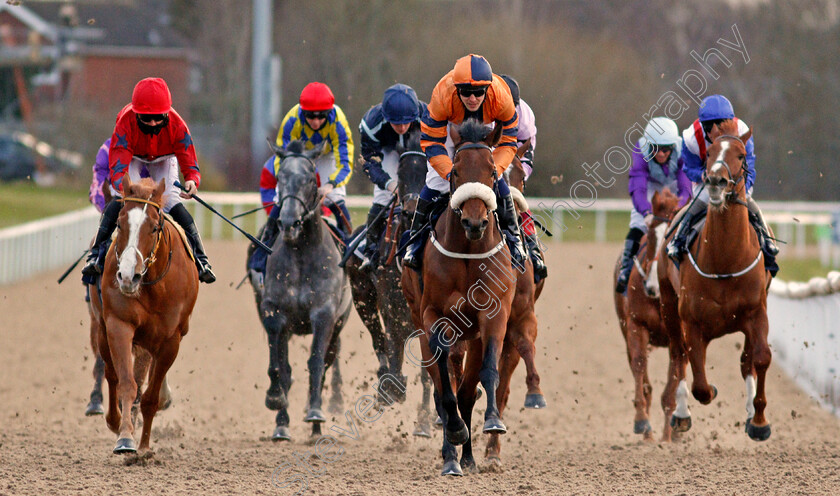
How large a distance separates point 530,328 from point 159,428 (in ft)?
9.24

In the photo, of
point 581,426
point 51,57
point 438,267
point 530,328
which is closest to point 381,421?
point 581,426

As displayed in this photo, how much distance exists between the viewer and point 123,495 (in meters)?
5.55

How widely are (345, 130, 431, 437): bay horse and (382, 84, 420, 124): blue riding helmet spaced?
0.12 m

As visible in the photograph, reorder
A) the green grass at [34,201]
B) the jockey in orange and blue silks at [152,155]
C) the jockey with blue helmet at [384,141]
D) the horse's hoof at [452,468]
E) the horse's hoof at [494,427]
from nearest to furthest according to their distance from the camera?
the horse's hoof at [494,427] < the horse's hoof at [452,468] < the jockey in orange and blue silks at [152,155] < the jockey with blue helmet at [384,141] < the green grass at [34,201]

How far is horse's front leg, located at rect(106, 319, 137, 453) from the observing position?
19.7 ft

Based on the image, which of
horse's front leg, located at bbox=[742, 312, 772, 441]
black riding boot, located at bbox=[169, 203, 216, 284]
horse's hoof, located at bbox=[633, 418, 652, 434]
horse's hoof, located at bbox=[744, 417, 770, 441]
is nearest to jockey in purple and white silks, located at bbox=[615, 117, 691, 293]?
horse's hoof, located at bbox=[633, 418, 652, 434]

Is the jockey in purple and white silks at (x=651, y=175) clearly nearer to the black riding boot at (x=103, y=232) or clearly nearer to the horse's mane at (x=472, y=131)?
the horse's mane at (x=472, y=131)

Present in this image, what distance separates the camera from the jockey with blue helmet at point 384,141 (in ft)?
25.5

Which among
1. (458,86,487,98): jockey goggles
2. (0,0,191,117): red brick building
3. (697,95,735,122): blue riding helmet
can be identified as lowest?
(458,86,487,98): jockey goggles

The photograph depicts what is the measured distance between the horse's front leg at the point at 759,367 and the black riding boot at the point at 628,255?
1609 millimetres

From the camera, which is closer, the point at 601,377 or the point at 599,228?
the point at 601,377

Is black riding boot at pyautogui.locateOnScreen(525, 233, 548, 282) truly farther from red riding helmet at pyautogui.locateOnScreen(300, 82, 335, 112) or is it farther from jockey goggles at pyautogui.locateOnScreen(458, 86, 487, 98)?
red riding helmet at pyautogui.locateOnScreen(300, 82, 335, 112)

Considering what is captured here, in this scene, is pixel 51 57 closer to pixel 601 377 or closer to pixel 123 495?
pixel 601 377

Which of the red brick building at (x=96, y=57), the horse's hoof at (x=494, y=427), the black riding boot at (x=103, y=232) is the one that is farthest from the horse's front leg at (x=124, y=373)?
the red brick building at (x=96, y=57)
